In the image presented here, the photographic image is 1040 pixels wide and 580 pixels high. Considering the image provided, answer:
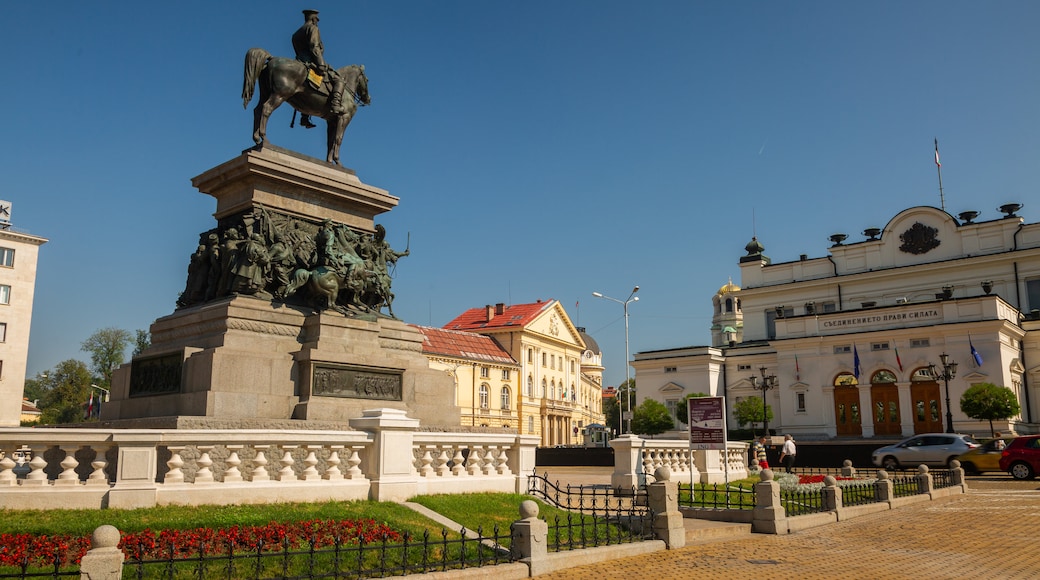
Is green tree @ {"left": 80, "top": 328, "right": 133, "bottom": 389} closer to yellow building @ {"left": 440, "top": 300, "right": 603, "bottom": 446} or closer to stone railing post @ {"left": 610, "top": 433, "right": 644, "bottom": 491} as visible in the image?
yellow building @ {"left": 440, "top": 300, "right": 603, "bottom": 446}

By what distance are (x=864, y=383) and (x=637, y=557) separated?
144ft

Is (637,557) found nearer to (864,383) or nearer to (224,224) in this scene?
(224,224)

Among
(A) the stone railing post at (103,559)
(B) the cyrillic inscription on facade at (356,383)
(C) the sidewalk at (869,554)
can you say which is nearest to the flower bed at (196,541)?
(A) the stone railing post at (103,559)

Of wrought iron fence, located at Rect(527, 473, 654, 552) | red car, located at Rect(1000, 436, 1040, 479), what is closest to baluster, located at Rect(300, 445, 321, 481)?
wrought iron fence, located at Rect(527, 473, 654, 552)

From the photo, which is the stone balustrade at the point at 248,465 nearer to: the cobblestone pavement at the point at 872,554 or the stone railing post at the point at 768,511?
the cobblestone pavement at the point at 872,554

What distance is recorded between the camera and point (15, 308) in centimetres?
5978

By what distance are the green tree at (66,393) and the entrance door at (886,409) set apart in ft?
201

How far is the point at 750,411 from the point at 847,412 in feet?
19.1

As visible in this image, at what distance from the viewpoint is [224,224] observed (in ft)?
54.4

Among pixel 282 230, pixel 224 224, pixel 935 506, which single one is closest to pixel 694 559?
pixel 282 230

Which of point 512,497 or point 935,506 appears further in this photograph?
point 935,506

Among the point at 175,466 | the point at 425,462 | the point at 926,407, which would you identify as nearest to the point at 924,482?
the point at 425,462

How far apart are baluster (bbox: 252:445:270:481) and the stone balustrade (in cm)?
1

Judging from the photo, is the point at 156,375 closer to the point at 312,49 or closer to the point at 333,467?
the point at 333,467
